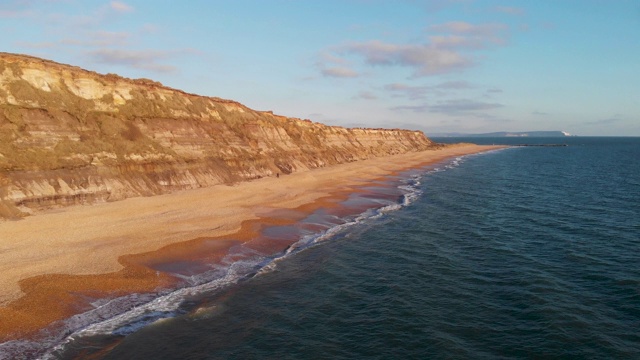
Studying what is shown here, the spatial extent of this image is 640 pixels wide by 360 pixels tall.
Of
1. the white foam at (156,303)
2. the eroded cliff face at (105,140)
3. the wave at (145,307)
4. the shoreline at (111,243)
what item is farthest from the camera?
the eroded cliff face at (105,140)

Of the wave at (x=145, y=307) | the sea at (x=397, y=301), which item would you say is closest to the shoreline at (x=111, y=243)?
the wave at (x=145, y=307)

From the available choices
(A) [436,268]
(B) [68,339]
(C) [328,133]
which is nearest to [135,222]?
(B) [68,339]

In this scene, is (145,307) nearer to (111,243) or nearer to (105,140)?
(111,243)

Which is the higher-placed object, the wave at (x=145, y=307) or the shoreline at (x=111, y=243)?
the shoreline at (x=111, y=243)

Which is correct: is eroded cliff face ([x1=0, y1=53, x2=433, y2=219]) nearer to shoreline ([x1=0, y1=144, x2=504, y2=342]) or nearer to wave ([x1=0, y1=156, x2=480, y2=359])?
shoreline ([x1=0, y1=144, x2=504, y2=342])

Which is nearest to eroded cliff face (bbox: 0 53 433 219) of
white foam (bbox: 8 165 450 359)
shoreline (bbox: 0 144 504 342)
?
shoreline (bbox: 0 144 504 342)

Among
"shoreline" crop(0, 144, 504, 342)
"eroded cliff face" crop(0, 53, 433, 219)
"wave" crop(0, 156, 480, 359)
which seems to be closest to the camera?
"wave" crop(0, 156, 480, 359)

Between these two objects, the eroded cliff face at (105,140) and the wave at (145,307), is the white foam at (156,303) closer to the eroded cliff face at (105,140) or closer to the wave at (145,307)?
the wave at (145,307)
